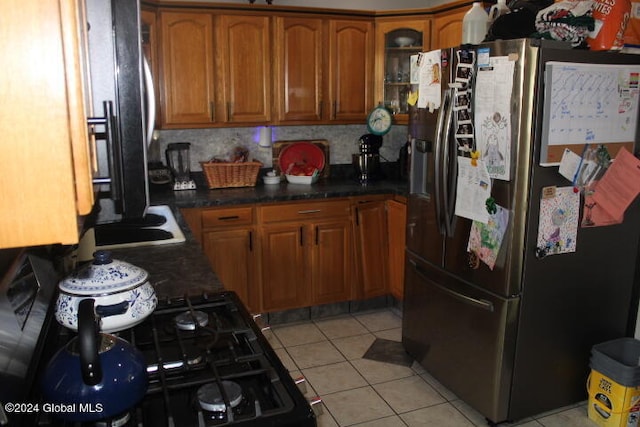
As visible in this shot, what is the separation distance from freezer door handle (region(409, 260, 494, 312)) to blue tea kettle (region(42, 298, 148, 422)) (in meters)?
1.75

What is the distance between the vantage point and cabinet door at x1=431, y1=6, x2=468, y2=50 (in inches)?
137

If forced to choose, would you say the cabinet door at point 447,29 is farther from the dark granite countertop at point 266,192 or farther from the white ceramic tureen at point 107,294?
the white ceramic tureen at point 107,294

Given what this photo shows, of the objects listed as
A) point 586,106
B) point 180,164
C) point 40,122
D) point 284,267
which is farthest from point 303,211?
point 40,122

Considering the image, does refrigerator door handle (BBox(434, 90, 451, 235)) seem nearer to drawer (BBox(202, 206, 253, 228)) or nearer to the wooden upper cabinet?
drawer (BBox(202, 206, 253, 228))

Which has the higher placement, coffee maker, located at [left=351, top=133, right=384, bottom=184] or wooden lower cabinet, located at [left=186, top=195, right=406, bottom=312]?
coffee maker, located at [left=351, top=133, right=384, bottom=184]

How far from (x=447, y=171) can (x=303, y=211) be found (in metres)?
1.24

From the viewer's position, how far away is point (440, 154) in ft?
8.37

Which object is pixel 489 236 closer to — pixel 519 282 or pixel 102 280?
pixel 519 282

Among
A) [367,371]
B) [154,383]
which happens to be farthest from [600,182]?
[154,383]

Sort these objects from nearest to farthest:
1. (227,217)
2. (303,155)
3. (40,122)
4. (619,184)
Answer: (40,122), (619,184), (227,217), (303,155)

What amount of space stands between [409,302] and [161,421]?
2161 mm

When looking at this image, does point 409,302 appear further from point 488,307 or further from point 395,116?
point 395,116

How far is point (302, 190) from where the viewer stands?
3666 millimetres

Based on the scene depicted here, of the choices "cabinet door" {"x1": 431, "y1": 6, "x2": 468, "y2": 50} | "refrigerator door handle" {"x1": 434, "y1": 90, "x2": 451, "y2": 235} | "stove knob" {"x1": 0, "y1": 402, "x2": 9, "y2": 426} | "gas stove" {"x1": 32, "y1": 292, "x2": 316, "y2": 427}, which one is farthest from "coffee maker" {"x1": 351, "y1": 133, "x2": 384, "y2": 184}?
"stove knob" {"x1": 0, "y1": 402, "x2": 9, "y2": 426}
